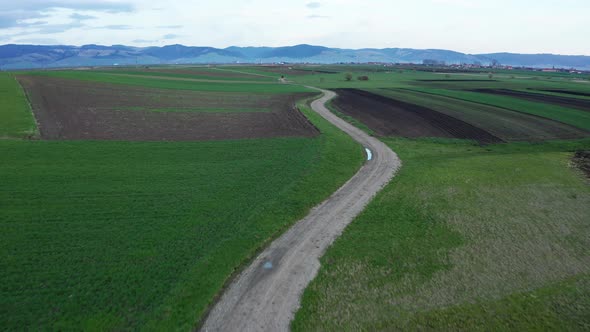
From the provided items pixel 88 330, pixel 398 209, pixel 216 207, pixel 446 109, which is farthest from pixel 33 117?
pixel 446 109

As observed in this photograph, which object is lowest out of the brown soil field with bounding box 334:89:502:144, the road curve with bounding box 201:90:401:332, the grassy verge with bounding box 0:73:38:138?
the road curve with bounding box 201:90:401:332

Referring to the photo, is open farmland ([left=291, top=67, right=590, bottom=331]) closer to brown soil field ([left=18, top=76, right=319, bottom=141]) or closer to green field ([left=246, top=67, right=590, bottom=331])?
green field ([left=246, top=67, right=590, bottom=331])

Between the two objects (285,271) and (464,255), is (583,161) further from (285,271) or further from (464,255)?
(285,271)

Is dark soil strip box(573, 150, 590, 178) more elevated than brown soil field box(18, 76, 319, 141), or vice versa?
brown soil field box(18, 76, 319, 141)

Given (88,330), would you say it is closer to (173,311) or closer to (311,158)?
(173,311)

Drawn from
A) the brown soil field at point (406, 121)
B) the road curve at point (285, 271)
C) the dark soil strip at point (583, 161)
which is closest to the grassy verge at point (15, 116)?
the road curve at point (285, 271)

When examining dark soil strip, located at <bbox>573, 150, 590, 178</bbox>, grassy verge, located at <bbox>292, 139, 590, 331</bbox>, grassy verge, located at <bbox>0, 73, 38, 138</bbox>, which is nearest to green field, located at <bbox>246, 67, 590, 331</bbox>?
grassy verge, located at <bbox>292, 139, 590, 331</bbox>
